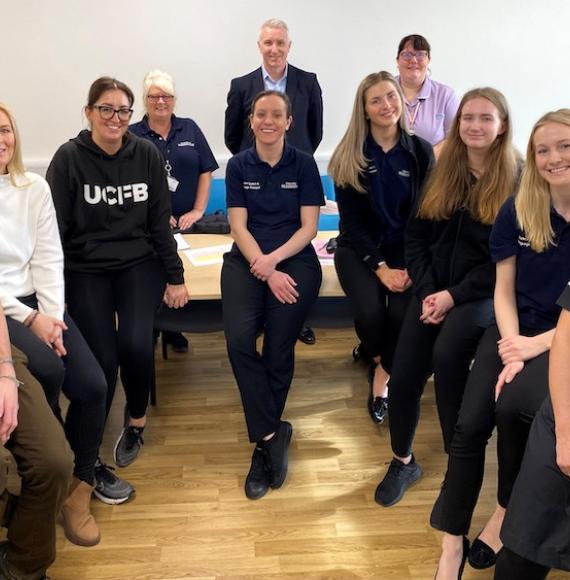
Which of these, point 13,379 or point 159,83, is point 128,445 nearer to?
point 13,379

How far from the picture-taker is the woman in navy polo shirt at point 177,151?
10.0ft

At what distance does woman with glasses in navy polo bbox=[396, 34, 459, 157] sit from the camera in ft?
10.5

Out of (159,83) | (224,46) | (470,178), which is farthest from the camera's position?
(224,46)

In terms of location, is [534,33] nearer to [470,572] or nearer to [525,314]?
[525,314]

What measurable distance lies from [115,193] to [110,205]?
0.17 feet

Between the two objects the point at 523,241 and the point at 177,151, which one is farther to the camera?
the point at 177,151

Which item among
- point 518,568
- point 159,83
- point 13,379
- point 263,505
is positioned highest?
point 159,83

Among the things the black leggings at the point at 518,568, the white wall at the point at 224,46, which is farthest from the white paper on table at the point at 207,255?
the white wall at the point at 224,46

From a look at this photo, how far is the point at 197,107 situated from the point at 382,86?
226cm

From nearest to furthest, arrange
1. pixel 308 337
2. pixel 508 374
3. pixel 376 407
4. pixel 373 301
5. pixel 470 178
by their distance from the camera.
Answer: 1. pixel 508 374
2. pixel 470 178
3. pixel 373 301
4. pixel 376 407
5. pixel 308 337

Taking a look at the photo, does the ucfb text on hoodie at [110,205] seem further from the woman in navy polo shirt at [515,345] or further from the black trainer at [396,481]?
the woman in navy polo shirt at [515,345]

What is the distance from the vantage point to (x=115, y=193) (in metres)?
2.25

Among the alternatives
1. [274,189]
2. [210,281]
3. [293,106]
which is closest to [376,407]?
[210,281]

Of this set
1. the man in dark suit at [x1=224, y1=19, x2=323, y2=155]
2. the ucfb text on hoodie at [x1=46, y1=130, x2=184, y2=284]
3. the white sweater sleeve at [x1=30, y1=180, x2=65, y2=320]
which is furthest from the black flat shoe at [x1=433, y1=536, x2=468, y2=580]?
the man in dark suit at [x1=224, y1=19, x2=323, y2=155]
